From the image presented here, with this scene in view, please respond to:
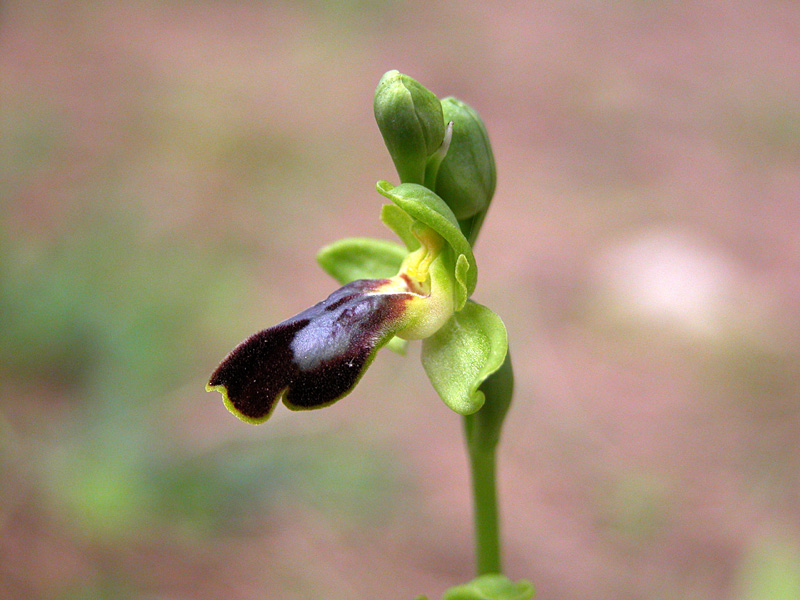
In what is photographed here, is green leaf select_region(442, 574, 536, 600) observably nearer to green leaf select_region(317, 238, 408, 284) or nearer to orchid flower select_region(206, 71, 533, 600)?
orchid flower select_region(206, 71, 533, 600)

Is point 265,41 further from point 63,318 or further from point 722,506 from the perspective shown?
point 722,506

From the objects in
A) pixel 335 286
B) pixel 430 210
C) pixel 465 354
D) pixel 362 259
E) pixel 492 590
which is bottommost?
pixel 492 590

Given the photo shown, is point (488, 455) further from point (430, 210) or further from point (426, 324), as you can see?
point (430, 210)

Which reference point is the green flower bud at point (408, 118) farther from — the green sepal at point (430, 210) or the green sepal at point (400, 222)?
the green sepal at point (400, 222)

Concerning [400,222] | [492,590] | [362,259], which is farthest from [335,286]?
[492,590]

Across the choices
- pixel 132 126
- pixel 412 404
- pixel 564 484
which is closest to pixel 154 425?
pixel 412 404

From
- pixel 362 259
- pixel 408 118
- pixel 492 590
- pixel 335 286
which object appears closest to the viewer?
pixel 408 118

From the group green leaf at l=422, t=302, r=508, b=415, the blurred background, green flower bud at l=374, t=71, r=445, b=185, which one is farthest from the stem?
the blurred background
